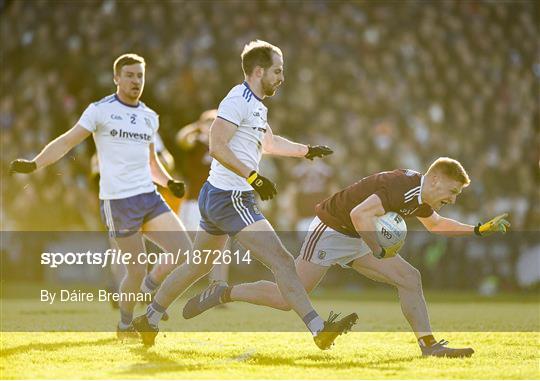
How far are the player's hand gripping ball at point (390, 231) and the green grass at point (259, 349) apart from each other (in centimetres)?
78

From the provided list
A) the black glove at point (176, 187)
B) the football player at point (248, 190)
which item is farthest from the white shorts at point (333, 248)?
the black glove at point (176, 187)

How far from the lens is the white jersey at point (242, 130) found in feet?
24.3

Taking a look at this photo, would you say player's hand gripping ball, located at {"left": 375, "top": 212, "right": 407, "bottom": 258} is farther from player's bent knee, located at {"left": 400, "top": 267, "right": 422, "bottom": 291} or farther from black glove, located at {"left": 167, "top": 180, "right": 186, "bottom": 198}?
black glove, located at {"left": 167, "top": 180, "right": 186, "bottom": 198}

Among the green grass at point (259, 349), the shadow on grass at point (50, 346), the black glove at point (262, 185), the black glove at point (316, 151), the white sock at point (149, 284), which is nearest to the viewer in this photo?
the green grass at point (259, 349)

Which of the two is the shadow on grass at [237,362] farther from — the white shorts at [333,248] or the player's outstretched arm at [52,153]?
the player's outstretched arm at [52,153]

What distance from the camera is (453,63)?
21406 millimetres

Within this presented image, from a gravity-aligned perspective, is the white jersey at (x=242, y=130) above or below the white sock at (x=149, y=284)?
above

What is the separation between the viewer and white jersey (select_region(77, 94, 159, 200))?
8.67 m

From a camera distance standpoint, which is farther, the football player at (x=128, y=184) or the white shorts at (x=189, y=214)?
the white shorts at (x=189, y=214)

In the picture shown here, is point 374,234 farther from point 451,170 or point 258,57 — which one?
point 258,57

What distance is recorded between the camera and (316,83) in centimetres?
2034

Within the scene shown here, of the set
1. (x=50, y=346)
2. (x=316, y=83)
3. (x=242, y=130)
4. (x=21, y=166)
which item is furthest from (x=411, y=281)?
(x=316, y=83)

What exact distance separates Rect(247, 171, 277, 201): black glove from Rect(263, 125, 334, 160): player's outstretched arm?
0.98 metres

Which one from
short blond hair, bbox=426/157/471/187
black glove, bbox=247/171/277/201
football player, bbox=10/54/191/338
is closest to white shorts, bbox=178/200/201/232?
football player, bbox=10/54/191/338
